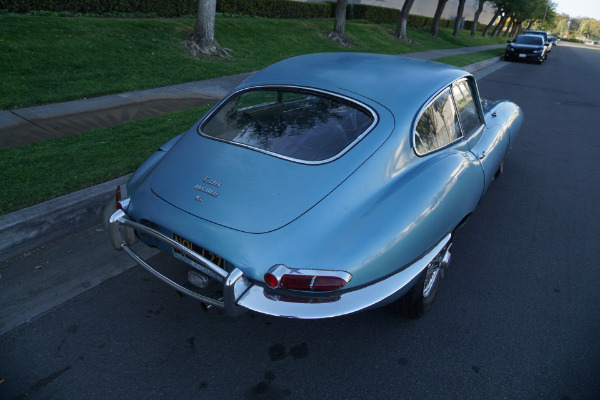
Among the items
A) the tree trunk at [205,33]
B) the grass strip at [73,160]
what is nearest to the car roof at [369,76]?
the grass strip at [73,160]

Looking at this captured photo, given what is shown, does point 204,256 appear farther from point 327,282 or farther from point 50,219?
point 50,219

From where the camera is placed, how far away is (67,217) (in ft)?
11.9

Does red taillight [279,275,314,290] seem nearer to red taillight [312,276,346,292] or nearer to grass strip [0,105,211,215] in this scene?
red taillight [312,276,346,292]

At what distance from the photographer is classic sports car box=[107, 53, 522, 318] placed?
220 centimetres

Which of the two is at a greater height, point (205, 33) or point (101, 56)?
point (205, 33)

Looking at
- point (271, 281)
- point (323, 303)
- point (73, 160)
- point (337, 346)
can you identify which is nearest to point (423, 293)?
point (337, 346)

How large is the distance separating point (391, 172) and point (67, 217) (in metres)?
2.78

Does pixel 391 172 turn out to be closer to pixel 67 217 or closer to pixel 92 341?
pixel 92 341

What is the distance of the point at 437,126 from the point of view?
→ 10.2 feet

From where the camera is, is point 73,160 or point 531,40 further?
point 531,40

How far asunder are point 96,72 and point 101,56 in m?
0.95

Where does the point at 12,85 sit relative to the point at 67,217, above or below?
above

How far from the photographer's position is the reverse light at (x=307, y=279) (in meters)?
Result: 2.12

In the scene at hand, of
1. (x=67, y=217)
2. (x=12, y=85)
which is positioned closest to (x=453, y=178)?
(x=67, y=217)
